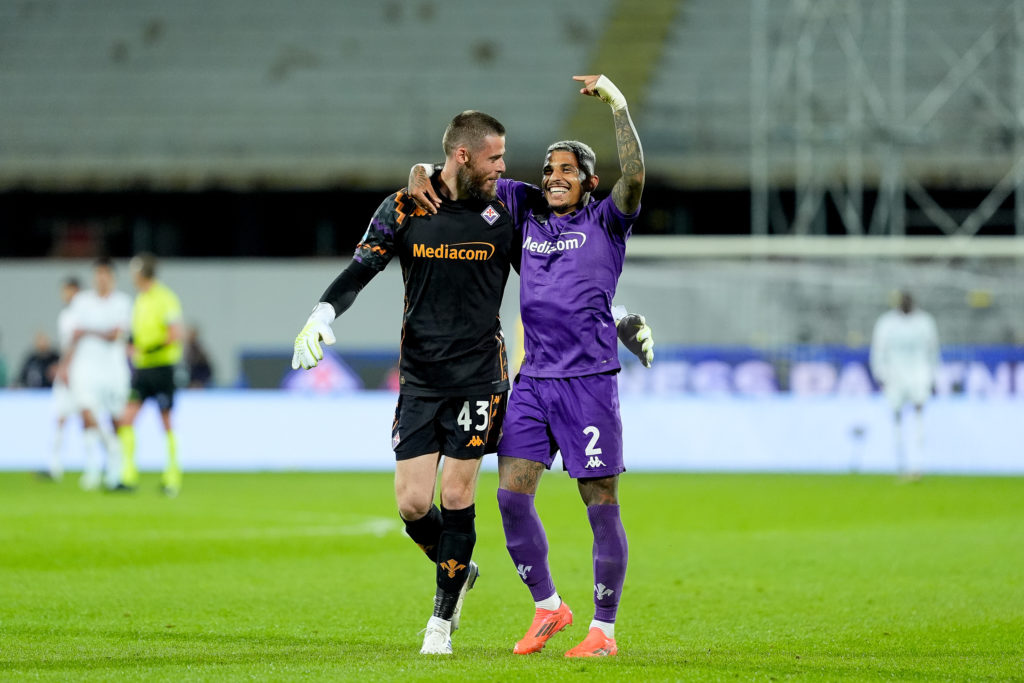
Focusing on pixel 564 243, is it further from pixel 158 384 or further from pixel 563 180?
pixel 158 384

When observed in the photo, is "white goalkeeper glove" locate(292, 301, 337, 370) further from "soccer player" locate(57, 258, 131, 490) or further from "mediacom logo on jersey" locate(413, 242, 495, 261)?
"soccer player" locate(57, 258, 131, 490)

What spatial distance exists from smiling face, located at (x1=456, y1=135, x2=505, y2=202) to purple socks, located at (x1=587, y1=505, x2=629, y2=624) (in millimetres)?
1322

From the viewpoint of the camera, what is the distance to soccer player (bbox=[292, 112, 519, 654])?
5.87 meters

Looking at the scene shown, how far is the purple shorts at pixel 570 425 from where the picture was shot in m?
5.77

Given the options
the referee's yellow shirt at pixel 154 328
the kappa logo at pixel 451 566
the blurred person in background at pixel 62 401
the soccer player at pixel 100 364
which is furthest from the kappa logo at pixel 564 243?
the blurred person in background at pixel 62 401

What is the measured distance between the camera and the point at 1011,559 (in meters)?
9.40

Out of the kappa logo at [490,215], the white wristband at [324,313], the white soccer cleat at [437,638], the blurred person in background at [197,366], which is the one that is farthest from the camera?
the blurred person in background at [197,366]

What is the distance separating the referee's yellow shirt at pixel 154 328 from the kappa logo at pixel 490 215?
882cm

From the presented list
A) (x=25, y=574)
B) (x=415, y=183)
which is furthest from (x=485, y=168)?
(x=25, y=574)

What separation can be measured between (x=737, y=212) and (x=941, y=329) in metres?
8.80

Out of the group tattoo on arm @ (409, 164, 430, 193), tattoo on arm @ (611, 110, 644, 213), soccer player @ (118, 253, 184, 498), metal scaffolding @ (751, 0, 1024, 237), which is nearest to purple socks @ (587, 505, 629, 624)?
tattoo on arm @ (611, 110, 644, 213)

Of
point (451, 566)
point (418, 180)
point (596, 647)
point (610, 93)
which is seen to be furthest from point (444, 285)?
point (596, 647)

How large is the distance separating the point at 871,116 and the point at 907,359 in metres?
9.80

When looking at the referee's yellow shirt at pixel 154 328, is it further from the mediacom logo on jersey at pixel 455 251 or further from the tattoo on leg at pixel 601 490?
the tattoo on leg at pixel 601 490
